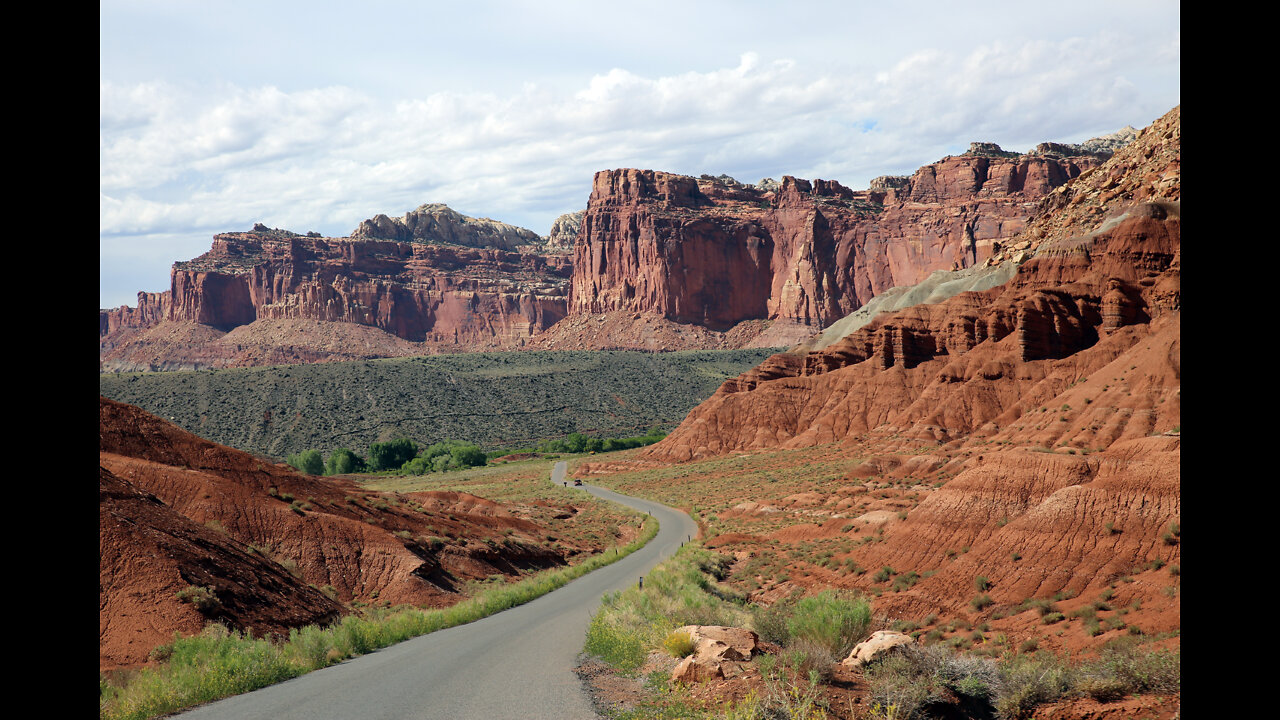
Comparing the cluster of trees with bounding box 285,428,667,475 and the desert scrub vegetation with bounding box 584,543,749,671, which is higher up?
the desert scrub vegetation with bounding box 584,543,749,671

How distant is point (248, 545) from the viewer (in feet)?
89.8

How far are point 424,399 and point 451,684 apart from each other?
12461 cm

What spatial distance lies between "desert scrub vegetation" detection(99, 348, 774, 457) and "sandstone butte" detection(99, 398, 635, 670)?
7519 cm

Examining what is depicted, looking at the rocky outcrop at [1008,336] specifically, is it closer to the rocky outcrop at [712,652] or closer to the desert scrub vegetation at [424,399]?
the desert scrub vegetation at [424,399]

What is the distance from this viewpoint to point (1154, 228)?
66562mm

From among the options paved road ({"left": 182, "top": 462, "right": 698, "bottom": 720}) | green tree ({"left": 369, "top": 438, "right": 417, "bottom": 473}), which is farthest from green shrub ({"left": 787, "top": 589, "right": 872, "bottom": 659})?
green tree ({"left": 369, "top": 438, "right": 417, "bottom": 473})

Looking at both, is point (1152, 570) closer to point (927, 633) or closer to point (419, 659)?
point (927, 633)

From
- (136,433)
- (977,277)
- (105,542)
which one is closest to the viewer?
(105,542)

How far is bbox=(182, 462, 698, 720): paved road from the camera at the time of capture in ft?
35.8

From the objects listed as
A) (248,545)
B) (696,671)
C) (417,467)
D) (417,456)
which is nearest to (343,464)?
(417,467)

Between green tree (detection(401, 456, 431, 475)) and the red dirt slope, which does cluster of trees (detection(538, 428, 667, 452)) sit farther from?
the red dirt slope
